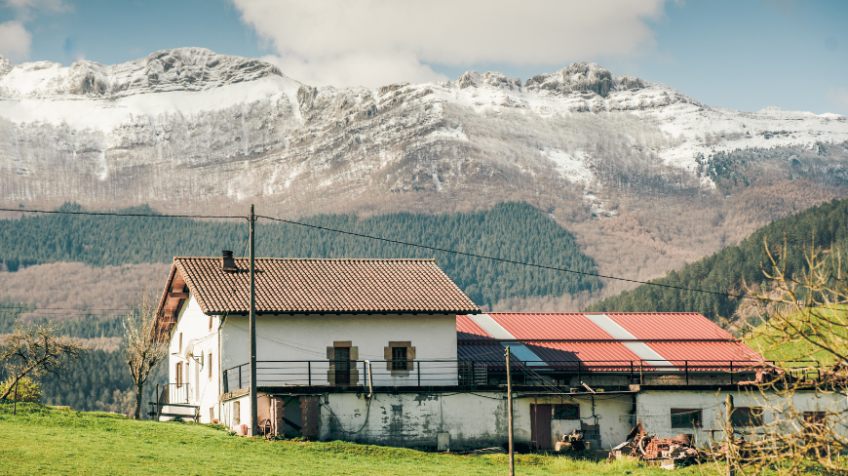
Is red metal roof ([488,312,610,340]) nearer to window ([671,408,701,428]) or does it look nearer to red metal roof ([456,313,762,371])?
red metal roof ([456,313,762,371])

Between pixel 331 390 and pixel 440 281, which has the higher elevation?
pixel 440 281

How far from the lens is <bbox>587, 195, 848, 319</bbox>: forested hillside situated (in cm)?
16012

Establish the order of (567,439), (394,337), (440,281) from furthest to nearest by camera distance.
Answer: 1. (440,281)
2. (394,337)
3. (567,439)

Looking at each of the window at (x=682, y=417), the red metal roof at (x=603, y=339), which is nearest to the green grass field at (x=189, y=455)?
the window at (x=682, y=417)

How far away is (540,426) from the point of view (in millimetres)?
39938

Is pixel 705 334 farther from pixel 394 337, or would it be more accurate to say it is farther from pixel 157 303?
pixel 157 303

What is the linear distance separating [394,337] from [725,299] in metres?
132

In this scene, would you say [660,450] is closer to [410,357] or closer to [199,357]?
[410,357]

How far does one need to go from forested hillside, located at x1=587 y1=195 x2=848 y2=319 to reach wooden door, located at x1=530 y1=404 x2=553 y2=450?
120 m

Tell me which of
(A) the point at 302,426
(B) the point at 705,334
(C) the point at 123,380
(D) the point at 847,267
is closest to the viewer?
(D) the point at 847,267

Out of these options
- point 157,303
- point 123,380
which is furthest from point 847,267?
point 123,380

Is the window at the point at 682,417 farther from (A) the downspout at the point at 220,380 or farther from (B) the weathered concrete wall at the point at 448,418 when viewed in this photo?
(A) the downspout at the point at 220,380

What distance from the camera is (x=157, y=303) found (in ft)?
168

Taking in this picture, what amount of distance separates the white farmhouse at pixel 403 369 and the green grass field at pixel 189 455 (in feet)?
7.59
